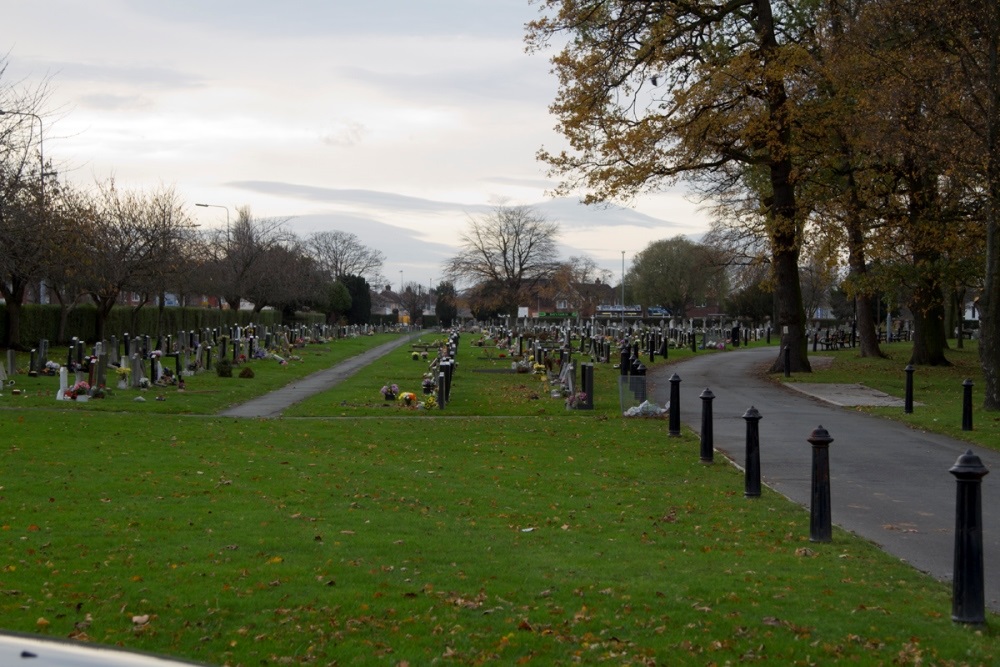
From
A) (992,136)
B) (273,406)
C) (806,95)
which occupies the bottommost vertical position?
(273,406)

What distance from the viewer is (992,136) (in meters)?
21.0

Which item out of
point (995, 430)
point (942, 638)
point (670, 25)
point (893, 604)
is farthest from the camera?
point (670, 25)

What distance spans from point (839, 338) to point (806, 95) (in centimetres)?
3660

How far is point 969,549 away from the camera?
6828 mm

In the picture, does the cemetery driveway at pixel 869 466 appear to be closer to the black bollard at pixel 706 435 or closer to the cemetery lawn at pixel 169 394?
the black bollard at pixel 706 435

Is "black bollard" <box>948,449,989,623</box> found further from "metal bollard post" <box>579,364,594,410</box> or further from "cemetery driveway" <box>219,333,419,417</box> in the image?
"cemetery driveway" <box>219,333,419,417</box>

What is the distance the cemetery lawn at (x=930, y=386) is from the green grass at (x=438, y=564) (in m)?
7.19

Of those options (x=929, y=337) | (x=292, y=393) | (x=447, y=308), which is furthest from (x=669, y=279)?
(x=292, y=393)

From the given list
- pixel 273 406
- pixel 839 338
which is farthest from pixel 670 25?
pixel 839 338

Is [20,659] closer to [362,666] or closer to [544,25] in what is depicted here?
[362,666]

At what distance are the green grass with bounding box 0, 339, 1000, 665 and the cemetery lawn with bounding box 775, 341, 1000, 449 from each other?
7.19m

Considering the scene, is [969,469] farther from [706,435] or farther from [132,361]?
[132,361]

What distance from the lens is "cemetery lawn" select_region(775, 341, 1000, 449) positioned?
19266mm

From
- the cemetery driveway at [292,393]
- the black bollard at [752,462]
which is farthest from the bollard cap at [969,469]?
the cemetery driveway at [292,393]
